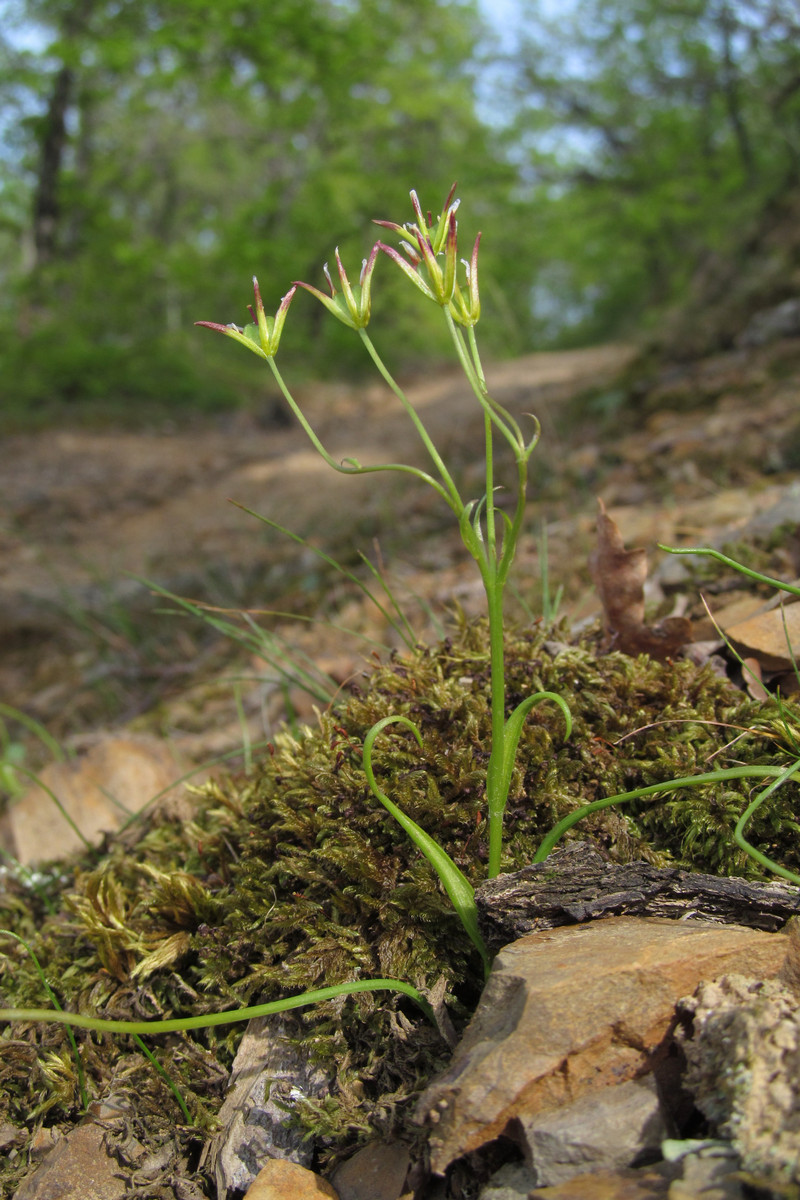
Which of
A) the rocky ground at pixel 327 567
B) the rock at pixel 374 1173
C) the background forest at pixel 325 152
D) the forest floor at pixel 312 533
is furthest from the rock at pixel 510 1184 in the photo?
the background forest at pixel 325 152

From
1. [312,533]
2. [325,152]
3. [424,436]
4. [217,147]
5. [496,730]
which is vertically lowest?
[312,533]

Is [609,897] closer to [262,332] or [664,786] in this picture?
[664,786]

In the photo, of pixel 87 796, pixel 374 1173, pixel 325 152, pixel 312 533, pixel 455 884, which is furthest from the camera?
pixel 325 152

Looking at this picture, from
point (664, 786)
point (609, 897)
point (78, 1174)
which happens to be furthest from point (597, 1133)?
point (78, 1174)

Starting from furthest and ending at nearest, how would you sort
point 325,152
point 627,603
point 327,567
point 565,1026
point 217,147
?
point 217,147 → point 325,152 → point 327,567 → point 627,603 → point 565,1026

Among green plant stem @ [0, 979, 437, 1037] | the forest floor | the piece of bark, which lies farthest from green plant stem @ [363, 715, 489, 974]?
the forest floor

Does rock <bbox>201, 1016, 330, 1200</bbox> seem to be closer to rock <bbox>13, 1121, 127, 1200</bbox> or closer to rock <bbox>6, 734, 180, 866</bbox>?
rock <bbox>13, 1121, 127, 1200</bbox>

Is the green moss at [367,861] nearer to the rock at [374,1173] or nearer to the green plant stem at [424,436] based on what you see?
the rock at [374,1173]
